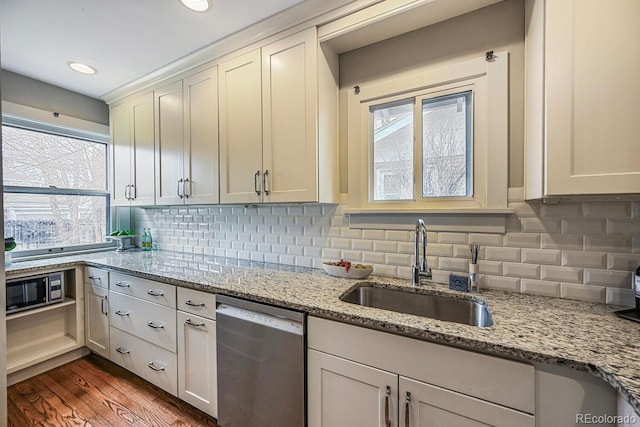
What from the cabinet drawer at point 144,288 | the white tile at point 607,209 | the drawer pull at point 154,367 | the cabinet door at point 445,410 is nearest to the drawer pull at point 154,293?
the cabinet drawer at point 144,288

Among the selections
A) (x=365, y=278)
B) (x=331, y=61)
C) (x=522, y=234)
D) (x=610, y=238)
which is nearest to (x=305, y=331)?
(x=365, y=278)

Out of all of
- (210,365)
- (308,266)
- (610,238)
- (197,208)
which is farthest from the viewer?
(197,208)

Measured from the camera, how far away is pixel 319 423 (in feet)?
3.95

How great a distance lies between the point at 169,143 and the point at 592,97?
2.60 m

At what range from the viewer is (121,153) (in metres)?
2.69

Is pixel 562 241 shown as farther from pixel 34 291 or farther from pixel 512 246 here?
pixel 34 291

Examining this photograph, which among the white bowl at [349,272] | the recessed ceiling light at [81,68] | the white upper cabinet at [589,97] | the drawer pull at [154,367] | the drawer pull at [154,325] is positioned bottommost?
the drawer pull at [154,367]

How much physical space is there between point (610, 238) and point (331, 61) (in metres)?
1.70

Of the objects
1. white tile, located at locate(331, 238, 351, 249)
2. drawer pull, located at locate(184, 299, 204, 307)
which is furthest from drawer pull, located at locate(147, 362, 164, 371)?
white tile, located at locate(331, 238, 351, 249)

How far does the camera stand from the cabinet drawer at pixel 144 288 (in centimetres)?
173

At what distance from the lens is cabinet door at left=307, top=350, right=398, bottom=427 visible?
1.05 m

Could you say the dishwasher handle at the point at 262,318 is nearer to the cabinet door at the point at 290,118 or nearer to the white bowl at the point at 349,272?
the white bowl at the point at 349,272

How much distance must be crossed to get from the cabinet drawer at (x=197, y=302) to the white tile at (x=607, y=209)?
1.87 metres

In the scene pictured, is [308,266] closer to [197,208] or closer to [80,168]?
[197,208]
